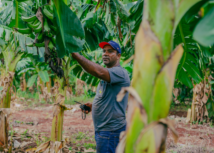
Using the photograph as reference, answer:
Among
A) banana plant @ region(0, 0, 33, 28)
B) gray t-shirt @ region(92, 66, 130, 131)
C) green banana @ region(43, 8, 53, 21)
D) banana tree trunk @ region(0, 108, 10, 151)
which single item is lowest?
banana tree trunk @ region(0, 108, 10, 151)

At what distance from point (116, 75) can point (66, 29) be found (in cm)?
60

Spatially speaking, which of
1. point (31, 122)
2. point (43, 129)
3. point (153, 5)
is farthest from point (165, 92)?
point (31, 122)

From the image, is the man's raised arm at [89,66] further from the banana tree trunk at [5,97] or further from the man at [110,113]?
the banana tree trunk at [5,97]

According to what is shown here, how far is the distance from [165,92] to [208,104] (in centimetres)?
525

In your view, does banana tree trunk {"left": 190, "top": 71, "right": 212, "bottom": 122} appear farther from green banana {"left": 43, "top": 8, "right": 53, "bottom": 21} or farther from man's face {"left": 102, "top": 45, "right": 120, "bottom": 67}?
green banana {"left": 43, "top": 8, "right": 53, "bottom": 21}

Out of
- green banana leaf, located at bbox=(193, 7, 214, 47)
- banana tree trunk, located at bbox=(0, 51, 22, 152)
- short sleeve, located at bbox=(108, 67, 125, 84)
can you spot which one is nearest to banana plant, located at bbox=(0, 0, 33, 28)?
banana tree trunk, located at bbox=(0, 51, 22, 152)

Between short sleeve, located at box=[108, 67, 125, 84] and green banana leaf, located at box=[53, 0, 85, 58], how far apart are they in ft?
1.23

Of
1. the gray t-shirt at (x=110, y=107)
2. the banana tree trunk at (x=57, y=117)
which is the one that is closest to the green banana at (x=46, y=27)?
the gray t-shirt at (x=110, y=107)

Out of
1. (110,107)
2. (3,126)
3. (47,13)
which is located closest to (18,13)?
(47,13)

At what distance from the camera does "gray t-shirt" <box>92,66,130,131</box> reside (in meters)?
1.68

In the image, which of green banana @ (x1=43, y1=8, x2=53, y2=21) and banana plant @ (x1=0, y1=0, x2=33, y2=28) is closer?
green banana @ (x1=43, y1=8, x2=53, y2=21)

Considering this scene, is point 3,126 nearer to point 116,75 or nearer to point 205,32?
point 116,75

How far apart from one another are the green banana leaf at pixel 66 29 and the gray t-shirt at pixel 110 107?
48cm

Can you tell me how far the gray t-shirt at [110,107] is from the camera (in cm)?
168
